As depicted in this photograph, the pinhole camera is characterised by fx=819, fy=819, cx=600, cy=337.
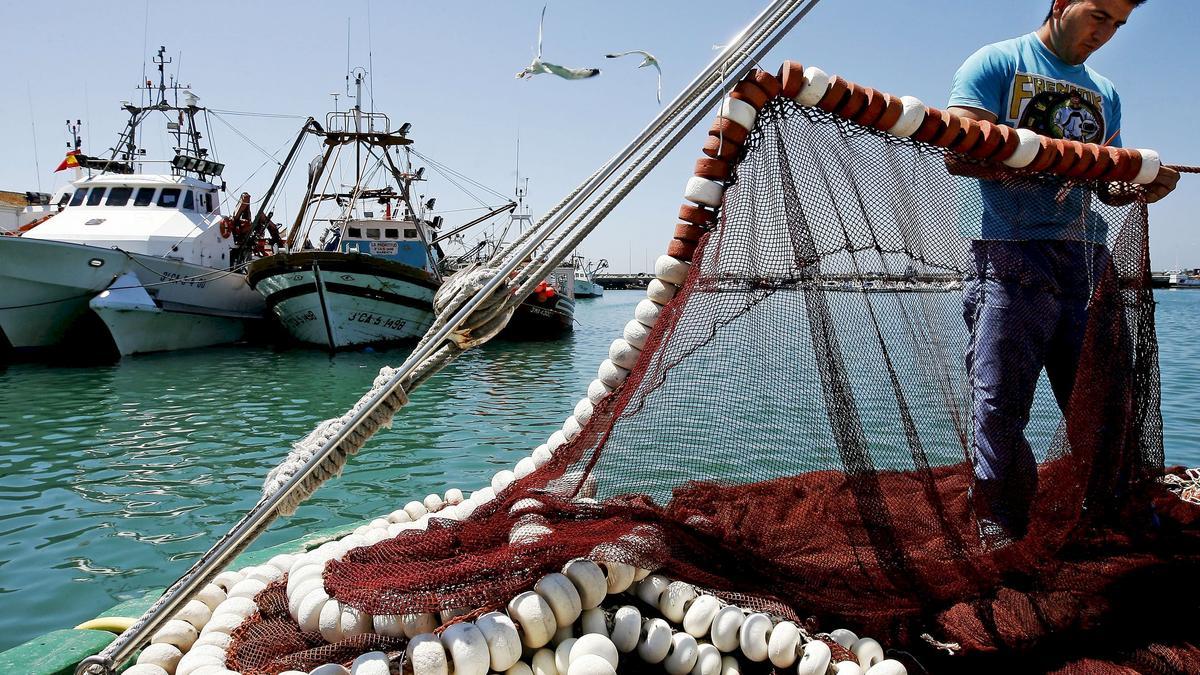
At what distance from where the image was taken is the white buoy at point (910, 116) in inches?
84.8

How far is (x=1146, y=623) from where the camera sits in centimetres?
211

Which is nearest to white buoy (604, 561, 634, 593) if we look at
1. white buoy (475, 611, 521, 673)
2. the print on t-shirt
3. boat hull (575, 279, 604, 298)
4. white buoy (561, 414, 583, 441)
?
white buoy (475, 611, 521, 673)

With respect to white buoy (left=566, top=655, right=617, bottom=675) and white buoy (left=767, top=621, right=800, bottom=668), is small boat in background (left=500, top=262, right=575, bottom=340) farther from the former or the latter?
white buoy (left=566, top=655, right=617, bottom=675)

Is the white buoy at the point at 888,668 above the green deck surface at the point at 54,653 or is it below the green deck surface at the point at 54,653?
above

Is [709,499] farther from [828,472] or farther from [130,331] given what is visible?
[130,331]

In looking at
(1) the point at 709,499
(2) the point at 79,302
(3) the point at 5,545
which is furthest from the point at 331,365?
(1) the point at 709,499

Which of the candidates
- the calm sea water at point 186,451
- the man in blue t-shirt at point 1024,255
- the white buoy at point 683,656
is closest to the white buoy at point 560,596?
the white buoy at point 683,656

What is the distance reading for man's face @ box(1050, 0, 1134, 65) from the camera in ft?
7.98

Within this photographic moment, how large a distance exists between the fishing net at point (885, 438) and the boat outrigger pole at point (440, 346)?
18 cm

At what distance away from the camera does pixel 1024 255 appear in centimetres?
242

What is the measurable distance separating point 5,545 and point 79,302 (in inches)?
534

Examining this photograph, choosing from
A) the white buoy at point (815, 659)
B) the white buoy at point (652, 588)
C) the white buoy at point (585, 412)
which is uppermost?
the white buoy at point (585, 412)

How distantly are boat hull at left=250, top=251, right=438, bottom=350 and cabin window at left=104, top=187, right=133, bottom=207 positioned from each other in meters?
4.02

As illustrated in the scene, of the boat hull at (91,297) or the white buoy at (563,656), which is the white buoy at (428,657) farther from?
the boat hull at (91,297)
